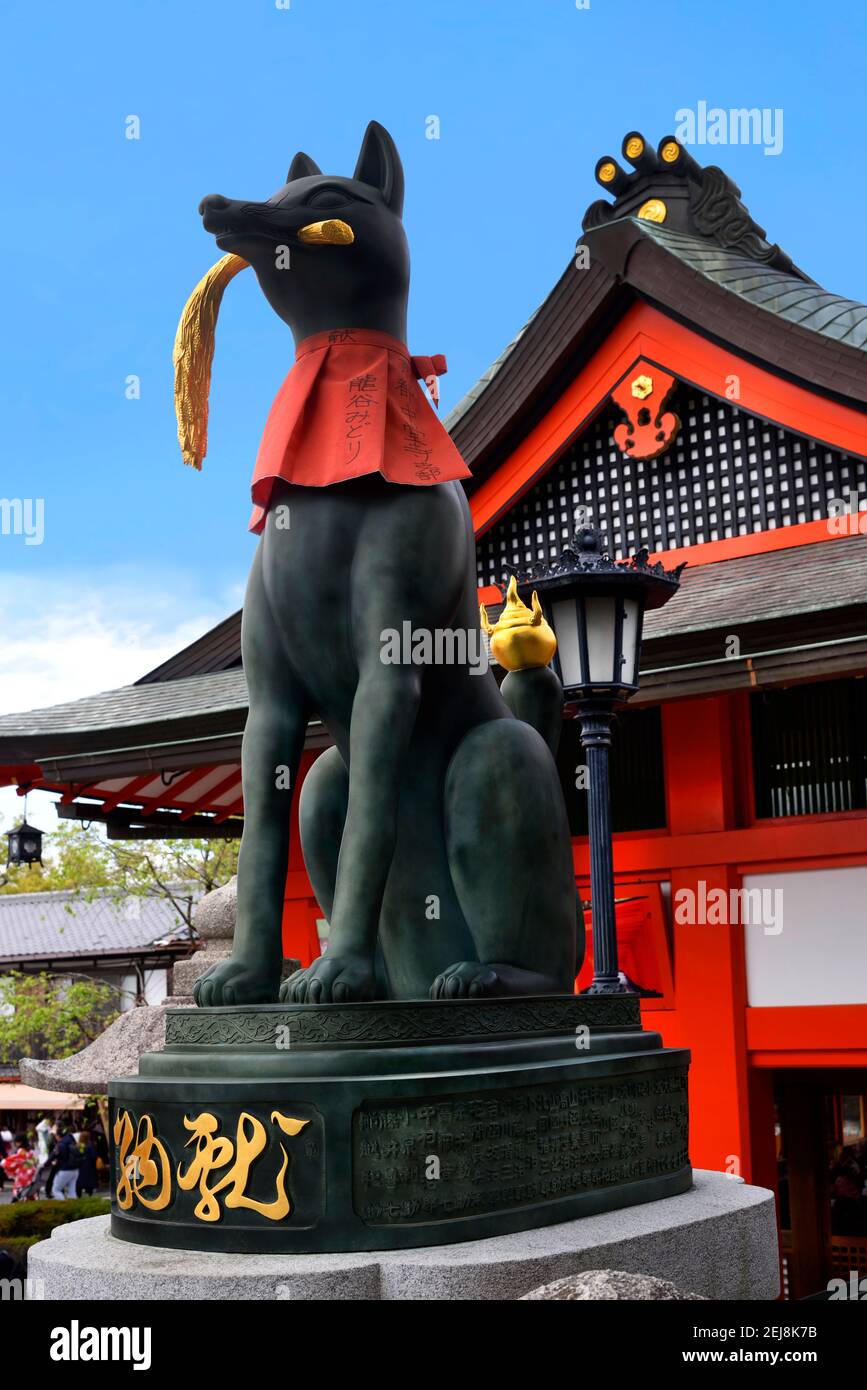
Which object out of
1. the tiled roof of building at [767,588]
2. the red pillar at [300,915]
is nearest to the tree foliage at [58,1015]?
the red pillar at [300,915]

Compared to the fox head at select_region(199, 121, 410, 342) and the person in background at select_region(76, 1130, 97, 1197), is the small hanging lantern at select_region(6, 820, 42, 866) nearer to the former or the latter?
the person in background at select_region(76, 1130, 97, 1197)

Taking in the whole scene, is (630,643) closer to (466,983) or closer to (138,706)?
(466,983)

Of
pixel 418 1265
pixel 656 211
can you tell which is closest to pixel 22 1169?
pixel 656 211

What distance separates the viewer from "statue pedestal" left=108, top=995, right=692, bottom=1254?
2590 mm

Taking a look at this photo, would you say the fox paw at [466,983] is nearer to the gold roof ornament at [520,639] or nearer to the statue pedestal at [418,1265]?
the statue pedestal at [418,1265]

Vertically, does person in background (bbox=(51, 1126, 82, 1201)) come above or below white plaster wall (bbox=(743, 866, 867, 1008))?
below

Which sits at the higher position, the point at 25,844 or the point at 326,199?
the point at 326,199

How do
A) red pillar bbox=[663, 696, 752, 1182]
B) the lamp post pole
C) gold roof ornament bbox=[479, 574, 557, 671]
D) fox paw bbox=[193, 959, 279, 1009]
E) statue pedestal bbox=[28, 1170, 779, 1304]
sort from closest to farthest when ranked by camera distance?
statue pedestal bbox=[28, 1170, 779, 1304] → fox paw bbox=[193, 959, 279, 1009] → gold roof ornament bbox=[479, 574, 557, 671] → the lamp post pole → red pillar bbox=[663, 696, 752, 1182]

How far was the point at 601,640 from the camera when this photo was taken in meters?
4.91

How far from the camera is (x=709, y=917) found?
840 centimetres

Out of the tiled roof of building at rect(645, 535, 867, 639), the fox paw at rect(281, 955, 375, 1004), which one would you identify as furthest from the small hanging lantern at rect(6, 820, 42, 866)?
the fox paw at rect(281, 955, 375, 1004)

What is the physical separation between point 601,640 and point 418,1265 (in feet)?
9.13

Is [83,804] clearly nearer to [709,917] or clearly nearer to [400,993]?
[709,917]
